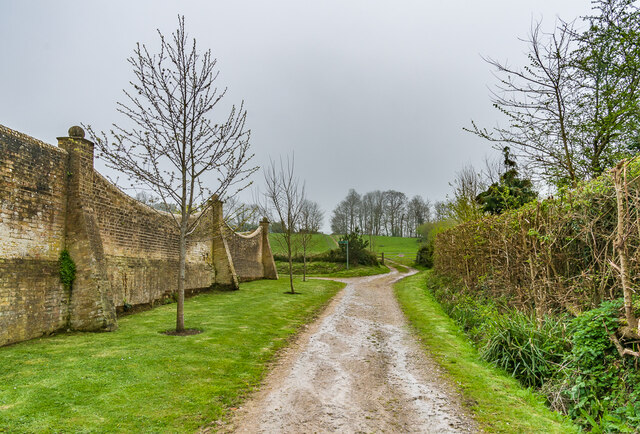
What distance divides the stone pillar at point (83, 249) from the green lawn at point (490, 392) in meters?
7.83

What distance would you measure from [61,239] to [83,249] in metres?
0.57

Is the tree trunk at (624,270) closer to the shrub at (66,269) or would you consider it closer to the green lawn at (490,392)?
the green lawn at (490,392)

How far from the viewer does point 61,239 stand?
8.70 meters

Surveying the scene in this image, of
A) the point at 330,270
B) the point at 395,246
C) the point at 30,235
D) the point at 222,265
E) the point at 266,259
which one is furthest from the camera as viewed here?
the point at 395,246

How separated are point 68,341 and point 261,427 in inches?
226

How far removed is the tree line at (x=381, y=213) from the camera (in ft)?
215

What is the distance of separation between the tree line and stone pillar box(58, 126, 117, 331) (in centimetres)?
5524

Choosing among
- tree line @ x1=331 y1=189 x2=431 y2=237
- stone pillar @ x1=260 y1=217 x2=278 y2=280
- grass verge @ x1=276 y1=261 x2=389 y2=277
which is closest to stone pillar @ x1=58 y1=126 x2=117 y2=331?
stone pillar @ x1=260 y1=217 x2=278 y2=280

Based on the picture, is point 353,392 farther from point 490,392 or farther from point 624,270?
point 624,270

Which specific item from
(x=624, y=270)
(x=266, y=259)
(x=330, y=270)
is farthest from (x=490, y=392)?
(x=330, y=270)

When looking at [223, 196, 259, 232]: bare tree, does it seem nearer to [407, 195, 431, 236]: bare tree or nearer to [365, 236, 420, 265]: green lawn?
[365, 236, 420, 265]: green lawn

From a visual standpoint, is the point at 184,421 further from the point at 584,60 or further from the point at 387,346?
the point at 584,60

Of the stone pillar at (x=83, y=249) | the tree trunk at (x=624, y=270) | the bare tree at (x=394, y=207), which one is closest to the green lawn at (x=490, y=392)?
the tree trunk at (x=624, y=270)

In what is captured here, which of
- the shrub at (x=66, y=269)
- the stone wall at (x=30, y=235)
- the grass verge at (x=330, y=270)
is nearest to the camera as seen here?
the stone wall at (x=30, y=235)
